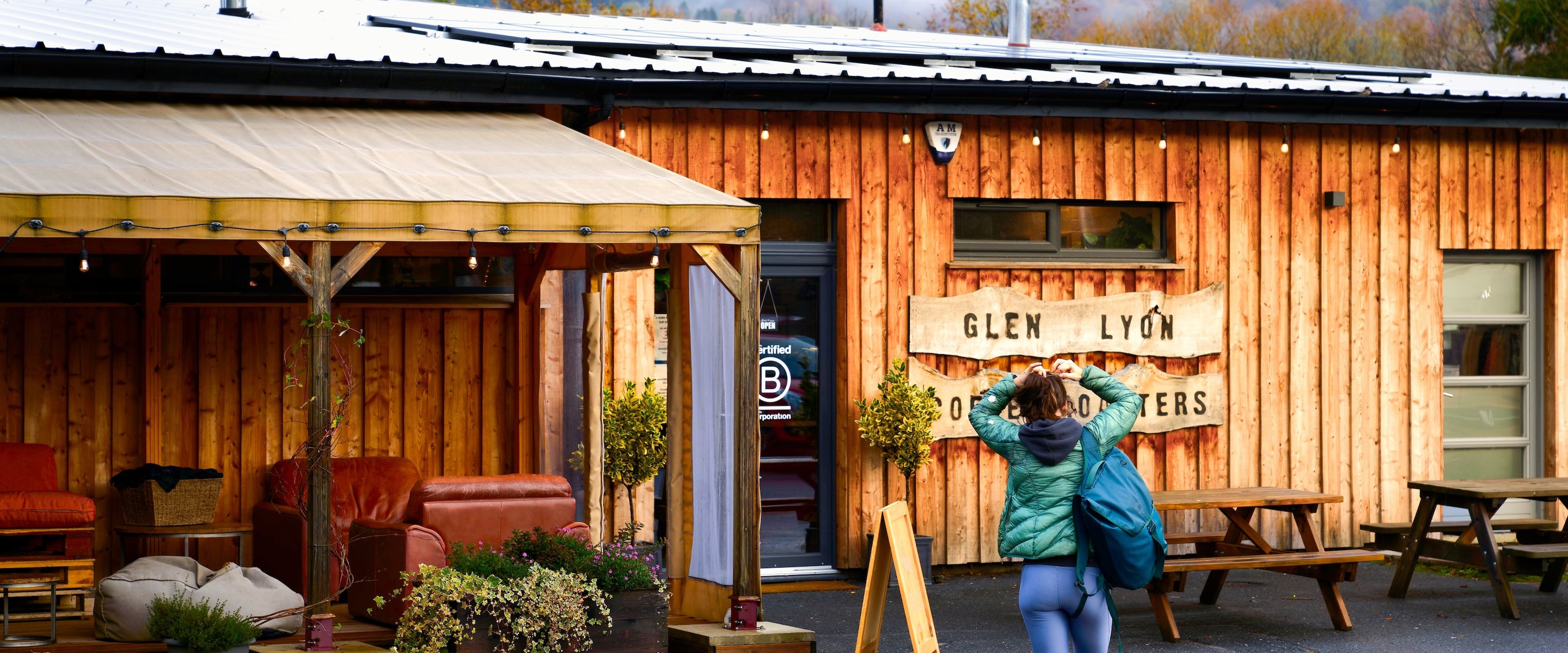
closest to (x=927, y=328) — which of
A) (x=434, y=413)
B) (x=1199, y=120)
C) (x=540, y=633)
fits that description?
(x=1199, y=120)

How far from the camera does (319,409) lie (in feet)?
20.3

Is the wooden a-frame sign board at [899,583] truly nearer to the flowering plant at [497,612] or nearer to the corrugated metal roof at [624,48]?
the flowering plant at [497,612]

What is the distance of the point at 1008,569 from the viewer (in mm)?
9953

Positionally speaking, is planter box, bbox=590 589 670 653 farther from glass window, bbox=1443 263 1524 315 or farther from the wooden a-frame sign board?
glass window, bbox=1443 263 1524 315

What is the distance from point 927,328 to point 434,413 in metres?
3.06

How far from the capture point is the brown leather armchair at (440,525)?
7.09 meters

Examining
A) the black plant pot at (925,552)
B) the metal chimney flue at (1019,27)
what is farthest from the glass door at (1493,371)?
the black plant pot at (925,552)

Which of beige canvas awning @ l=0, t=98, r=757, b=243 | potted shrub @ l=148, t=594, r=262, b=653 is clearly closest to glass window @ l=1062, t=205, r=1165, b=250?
beige canvas awning @ l=0, t=98, r=757, b=243

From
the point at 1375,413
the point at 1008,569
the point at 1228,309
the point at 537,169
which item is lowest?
the point at 1008,569

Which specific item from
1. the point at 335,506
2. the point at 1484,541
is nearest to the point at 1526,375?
the point at 1484,541

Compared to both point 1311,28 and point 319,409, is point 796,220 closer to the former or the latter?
point 319,409

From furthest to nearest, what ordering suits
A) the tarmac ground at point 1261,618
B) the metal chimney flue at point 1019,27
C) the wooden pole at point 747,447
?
the metal chimney flue at point 1019,27
the tarmac ground at point 1261,618
the wooden pole at point 747,447

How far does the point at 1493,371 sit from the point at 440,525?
7.64 m

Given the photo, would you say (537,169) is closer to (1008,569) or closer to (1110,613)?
(1110,613)
